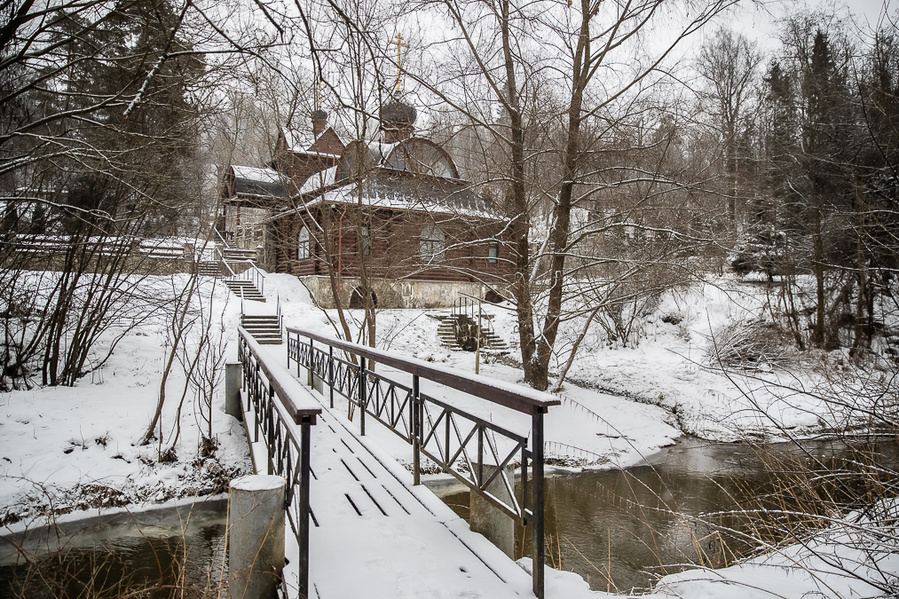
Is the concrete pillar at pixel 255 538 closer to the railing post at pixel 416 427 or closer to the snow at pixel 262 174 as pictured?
the railing post at pixel 416 427

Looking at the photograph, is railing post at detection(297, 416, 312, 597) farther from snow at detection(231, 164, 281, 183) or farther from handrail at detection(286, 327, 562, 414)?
snow at detection(231, 164, 281, 183)

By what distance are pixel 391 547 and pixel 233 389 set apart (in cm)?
791

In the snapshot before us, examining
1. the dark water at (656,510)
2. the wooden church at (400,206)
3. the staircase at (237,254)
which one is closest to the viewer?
the dark water at (656,510)

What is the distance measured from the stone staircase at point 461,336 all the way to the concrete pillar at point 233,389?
823 centimetres

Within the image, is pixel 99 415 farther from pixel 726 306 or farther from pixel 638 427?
pixel 726 306

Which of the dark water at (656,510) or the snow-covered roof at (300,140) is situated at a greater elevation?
the snow-covered roof at (300,140)

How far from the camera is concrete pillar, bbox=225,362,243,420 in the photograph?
33.3 feet

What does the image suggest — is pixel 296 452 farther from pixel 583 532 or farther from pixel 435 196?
pixel 435 196

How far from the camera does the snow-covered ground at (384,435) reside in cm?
671

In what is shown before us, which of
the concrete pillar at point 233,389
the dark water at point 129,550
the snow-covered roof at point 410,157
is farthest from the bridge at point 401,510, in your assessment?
the concrete pillar at point 233,389

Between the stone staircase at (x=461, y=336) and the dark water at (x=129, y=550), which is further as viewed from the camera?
the stone staircase at (x=461, y=336)

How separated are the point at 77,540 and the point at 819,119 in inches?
737

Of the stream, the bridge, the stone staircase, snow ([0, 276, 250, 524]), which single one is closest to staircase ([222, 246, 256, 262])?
the stone staircase

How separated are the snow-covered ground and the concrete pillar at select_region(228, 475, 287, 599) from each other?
1635 millimetres
